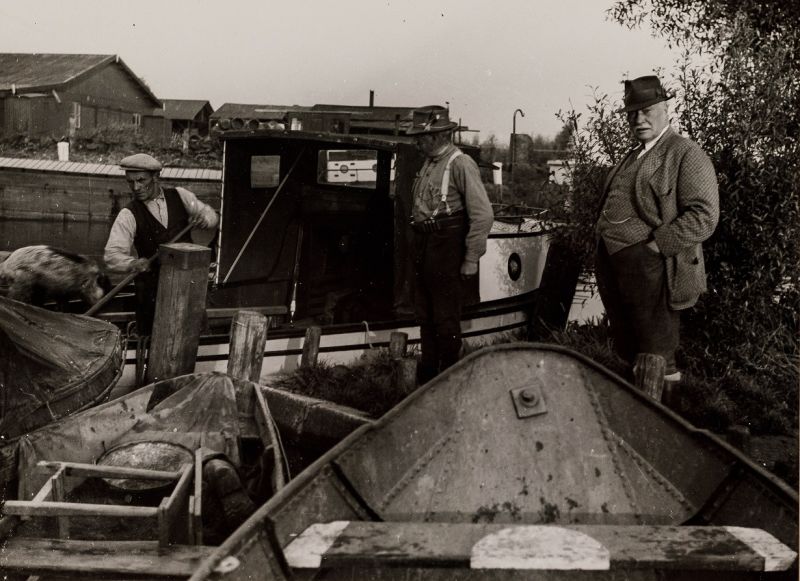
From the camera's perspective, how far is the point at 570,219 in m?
8.41

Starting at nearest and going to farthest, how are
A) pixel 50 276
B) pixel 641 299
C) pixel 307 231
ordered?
pixel 641 299
pixel 50 276
pixel 307 231

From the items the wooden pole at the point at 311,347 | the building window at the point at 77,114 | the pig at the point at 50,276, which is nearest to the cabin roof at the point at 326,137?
the wooden pole at the point at 311,347

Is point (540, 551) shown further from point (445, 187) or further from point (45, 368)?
point (445, 187)

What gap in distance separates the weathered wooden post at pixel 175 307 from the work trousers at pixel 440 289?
5.21 ft

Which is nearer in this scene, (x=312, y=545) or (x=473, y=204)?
(x=312, y=545)

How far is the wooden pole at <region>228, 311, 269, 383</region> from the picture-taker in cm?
581

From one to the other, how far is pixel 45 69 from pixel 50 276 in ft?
118

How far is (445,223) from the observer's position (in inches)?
239

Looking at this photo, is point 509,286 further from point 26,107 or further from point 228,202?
point 26,107

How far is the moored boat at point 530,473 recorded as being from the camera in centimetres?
306

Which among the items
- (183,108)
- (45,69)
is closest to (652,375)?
(45,69)

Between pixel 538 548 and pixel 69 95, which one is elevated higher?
pixel 69 95

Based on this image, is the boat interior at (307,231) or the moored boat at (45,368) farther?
the boat interior at (307,231)

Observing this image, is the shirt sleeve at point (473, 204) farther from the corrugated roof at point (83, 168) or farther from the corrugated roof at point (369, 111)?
the corrugated roof at point (83, 168)
